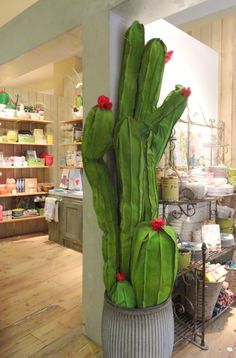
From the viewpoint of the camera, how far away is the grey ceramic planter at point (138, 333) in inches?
53.0

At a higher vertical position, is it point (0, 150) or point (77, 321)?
point (0, 150)

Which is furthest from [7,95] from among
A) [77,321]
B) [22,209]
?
[77,321]

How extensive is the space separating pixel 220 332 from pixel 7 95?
382 centimetres

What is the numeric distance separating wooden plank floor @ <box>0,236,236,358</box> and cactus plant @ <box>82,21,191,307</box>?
652 millimetres

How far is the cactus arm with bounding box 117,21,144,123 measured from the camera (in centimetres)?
154

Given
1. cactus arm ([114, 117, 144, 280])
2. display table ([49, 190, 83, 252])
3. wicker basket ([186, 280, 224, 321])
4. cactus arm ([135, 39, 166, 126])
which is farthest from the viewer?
display table ([49, 190, 83, 252])

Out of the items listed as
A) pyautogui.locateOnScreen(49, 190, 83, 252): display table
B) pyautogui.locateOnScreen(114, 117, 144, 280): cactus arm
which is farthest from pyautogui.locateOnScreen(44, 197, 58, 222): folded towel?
pyautogui.locateOnScreen(114, 117, 144, 280): cactus arm

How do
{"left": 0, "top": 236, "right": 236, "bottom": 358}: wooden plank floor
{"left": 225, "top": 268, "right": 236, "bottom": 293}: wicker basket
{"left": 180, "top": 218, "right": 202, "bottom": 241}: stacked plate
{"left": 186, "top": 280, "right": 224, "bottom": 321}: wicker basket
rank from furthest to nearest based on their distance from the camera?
{"left": 225, "top": 268, "right": 236, "bottom": 293}: wicker basket < {"left": 180, "top": 218, "right": 202, "bottom": 241}: stacked plate < {"left": 186, "top": 280, "right": 224, "bottom": 321}: wicker basket < {"left": 0, "top": 236, "right": 236, "bottom": 358}: wooden plank floor

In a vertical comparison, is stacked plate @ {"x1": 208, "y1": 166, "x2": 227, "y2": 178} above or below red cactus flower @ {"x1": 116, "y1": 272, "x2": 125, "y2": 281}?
above

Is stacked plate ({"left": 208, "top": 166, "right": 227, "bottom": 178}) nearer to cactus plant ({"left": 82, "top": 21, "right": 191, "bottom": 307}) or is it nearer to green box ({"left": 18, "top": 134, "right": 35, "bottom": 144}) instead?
cactus plant ({"left": 82, "top": 21, "right": 191, "bottom": 307})

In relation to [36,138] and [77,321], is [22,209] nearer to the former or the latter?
[36,138]

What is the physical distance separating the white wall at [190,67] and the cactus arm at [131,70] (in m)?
0.44

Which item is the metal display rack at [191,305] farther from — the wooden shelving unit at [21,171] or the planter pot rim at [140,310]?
the wooden shelving unit at [21,171]

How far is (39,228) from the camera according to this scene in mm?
4805
